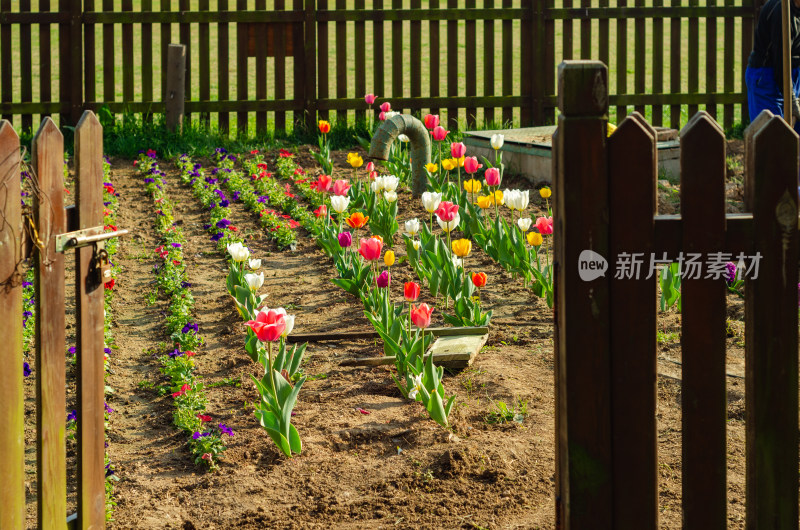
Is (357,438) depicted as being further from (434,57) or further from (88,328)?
(434,57)

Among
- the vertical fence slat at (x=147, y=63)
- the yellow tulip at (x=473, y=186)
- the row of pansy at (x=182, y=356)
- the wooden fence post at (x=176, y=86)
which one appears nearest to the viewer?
the row of pansy at (x=182, y=356)

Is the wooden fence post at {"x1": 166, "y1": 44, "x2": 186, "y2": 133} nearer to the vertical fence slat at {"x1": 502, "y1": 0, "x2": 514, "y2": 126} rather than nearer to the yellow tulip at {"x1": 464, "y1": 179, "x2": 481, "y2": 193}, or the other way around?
the vertical fence slat at {"x1": 502, "y1": 0, "x2": 514, "y2": 126}

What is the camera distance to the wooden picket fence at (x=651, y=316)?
7.16 ft

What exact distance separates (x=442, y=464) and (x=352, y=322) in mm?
1733

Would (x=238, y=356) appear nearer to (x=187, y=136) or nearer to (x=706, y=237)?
(x=706, y=237)

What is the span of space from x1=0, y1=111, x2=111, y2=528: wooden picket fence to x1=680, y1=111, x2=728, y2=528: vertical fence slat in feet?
4.51

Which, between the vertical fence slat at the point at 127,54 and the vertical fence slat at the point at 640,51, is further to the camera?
the vertical fence slat at the point at 640,51

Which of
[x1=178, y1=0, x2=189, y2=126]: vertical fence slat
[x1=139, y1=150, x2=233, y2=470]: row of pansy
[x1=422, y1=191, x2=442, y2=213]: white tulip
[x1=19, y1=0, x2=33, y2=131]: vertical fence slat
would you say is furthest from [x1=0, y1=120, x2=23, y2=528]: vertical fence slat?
[x1=19, y1=0, x2=33, y2=131]: vertical fence slat

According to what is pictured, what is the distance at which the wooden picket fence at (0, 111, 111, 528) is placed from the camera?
8.06ft

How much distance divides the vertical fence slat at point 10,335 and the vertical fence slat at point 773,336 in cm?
162

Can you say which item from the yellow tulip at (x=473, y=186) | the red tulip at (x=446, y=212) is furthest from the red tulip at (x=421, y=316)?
the yellow tulip at (x=473, y=186)

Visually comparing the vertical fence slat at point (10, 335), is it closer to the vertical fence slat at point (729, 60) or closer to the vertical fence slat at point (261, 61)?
the vertical fence slat at point (261, 61)

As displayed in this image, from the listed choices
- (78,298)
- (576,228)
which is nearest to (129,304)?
(78,298)

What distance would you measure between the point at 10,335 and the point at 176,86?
25.3 ft
